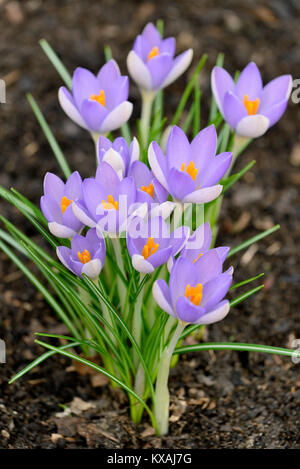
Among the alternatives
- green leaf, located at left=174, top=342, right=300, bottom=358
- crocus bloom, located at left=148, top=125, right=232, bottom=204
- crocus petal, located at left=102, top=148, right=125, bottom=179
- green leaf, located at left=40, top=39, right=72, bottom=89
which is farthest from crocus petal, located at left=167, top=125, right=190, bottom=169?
green leaf, located at left=40, top=39, right=72, bottom=89

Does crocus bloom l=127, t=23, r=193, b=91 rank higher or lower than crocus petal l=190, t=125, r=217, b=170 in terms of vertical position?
higher

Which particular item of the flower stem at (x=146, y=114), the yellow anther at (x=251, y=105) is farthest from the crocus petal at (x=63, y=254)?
the yellow anther at (x=251, y=105)

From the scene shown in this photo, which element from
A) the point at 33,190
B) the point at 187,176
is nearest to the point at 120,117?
the point at 187,176

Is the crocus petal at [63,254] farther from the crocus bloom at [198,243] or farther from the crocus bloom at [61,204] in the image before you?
the crocus bloom at [198,243]

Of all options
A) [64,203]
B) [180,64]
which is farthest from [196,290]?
[180,64]

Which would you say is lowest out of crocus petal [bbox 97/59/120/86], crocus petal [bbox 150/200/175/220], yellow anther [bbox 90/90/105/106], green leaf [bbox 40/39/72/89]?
crocus petal [bbox 150/200/175/220]

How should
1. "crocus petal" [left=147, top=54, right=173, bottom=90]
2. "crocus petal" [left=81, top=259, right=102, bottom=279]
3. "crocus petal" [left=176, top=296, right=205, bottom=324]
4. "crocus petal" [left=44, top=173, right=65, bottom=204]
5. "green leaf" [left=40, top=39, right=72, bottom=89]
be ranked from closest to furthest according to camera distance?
"crocus petal" [left=176, top=296, right=205, bottom=324], "crocus petal" [left=81, top=259, right=102, bottom=279], "crocus petal" [left=44, top=173, right=65, bottom=204], "crocus petal" [left=147, top=54, right=173, bottom=90], "green leaf" [left=40, top=39, right=72, bottom=89]

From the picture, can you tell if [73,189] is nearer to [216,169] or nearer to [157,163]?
[157,163]

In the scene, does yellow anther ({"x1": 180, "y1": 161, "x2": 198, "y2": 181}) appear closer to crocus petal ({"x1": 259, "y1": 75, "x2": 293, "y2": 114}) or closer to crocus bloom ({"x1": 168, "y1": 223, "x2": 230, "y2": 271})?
crocus bloom ({"x1": 168, "y1": 223, "x2": 230, "y2": 271})
